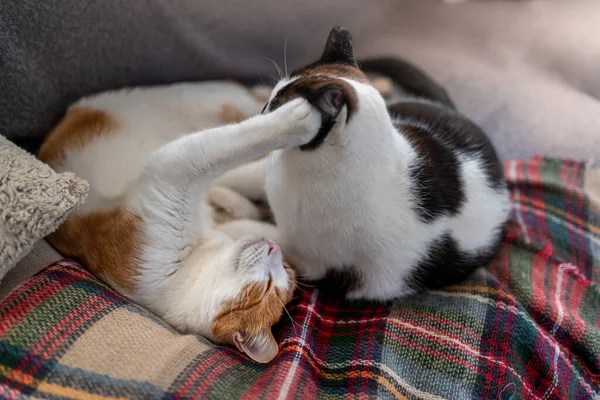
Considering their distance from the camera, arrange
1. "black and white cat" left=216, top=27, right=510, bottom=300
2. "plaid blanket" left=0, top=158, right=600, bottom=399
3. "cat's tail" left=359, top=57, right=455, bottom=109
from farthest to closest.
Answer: "cat's tail" left=359, top=57, right=455, bottom=109 < "black and white cat" left=216, top=27, right=510, bottom=300 < "plaid blanket" left=0, top=158, right=600, bottom=399

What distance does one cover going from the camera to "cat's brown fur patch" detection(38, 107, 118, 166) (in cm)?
128

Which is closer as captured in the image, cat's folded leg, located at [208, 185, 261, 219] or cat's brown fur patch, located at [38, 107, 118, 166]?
cat's brown fur patch, located at [38, 107, 118, 166]

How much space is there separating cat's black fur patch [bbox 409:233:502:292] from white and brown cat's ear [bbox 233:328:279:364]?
0.39m

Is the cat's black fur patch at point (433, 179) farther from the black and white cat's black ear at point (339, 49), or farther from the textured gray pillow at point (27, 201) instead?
the textured gray pillow at point (27, 201)

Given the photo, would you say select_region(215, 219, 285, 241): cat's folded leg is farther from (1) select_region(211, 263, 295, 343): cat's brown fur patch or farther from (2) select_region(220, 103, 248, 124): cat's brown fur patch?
(2) select_region(220, 103, 248, 124): cat's brown fur patch

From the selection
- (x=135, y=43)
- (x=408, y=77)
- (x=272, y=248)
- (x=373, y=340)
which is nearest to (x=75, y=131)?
(x=135, y=43)

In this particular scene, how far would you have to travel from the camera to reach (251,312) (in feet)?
3.71

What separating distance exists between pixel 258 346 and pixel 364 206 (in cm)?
37

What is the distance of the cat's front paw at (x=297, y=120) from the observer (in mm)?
958

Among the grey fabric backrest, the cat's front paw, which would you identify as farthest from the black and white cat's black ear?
the grey fabric backrest

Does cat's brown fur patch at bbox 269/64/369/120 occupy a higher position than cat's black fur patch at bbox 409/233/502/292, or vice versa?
cat's brown fur patch at bbox 269/64/369/120

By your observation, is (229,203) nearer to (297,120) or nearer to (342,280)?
(342,280)

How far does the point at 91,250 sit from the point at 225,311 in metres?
0.34

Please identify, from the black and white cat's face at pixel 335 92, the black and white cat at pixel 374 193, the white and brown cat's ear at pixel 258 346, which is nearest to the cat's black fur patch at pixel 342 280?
the black and white cat at pixel 374 193
